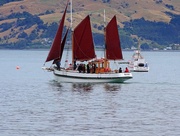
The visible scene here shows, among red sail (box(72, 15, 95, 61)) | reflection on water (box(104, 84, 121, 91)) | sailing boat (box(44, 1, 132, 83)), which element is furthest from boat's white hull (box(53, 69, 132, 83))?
red sail (box(72, 15, 95, 61))

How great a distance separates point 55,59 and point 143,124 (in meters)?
44.3

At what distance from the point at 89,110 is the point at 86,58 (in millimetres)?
35677

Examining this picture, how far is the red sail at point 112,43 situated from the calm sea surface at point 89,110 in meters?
8.84

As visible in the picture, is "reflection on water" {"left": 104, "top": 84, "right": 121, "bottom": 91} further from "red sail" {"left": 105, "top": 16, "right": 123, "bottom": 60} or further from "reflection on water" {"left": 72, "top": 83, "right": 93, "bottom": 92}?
"red sail" {"left": 105, "top": 16, "right": 123, "bottom": 60}

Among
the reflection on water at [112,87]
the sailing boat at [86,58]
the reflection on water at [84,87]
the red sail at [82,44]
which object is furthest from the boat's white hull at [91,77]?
the red sail at [82,44]

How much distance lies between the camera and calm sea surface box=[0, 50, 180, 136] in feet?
173

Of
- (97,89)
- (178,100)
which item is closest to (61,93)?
(97,89)

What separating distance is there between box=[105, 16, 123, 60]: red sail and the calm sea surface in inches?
348

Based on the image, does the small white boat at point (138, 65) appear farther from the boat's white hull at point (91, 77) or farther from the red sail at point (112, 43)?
the boat's white hull at point (91, 77)

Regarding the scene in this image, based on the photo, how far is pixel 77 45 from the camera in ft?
325

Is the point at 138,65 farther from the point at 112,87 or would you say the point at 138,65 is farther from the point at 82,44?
A: the point at 112,87

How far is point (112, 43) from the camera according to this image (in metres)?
101

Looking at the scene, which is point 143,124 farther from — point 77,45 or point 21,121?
point 77,45

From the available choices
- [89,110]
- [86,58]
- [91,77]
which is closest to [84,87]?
[91,77]
